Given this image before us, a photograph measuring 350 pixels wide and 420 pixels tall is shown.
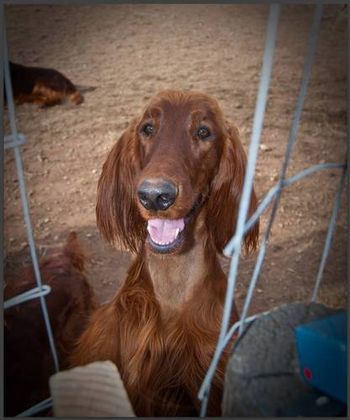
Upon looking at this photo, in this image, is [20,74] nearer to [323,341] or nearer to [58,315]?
[58,315]

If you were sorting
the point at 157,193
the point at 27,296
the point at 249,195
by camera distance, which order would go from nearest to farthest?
1. the point at 249,195
2. the point at 157,193
3. the point at 27,296

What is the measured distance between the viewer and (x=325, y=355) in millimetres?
1210

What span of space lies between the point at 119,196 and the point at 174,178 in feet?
1.03

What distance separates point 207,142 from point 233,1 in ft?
1.20

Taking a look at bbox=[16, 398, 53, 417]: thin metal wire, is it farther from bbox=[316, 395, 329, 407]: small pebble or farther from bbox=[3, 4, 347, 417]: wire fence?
bbox=[316, 395, 329, 407]: small pebble

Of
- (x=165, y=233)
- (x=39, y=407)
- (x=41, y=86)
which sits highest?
(x=41, y=86)

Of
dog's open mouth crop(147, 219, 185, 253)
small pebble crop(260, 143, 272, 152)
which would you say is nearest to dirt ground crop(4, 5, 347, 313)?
small pebble crop(260, 143, 272, 152)

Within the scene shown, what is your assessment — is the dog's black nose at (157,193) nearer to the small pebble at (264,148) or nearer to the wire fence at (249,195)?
the wire fence at (249,195)

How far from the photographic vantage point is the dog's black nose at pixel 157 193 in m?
1.35

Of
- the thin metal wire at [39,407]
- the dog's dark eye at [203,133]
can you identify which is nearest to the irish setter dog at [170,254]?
the dog's dark eye at [203,133]

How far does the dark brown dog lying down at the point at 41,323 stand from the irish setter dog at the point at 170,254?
69 millimetres

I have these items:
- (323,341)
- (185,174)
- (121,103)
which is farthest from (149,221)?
(323,341)

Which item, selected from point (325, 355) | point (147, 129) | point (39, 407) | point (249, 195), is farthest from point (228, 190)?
point (39, 407)

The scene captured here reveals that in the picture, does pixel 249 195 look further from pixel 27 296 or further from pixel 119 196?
pixel 27 296
